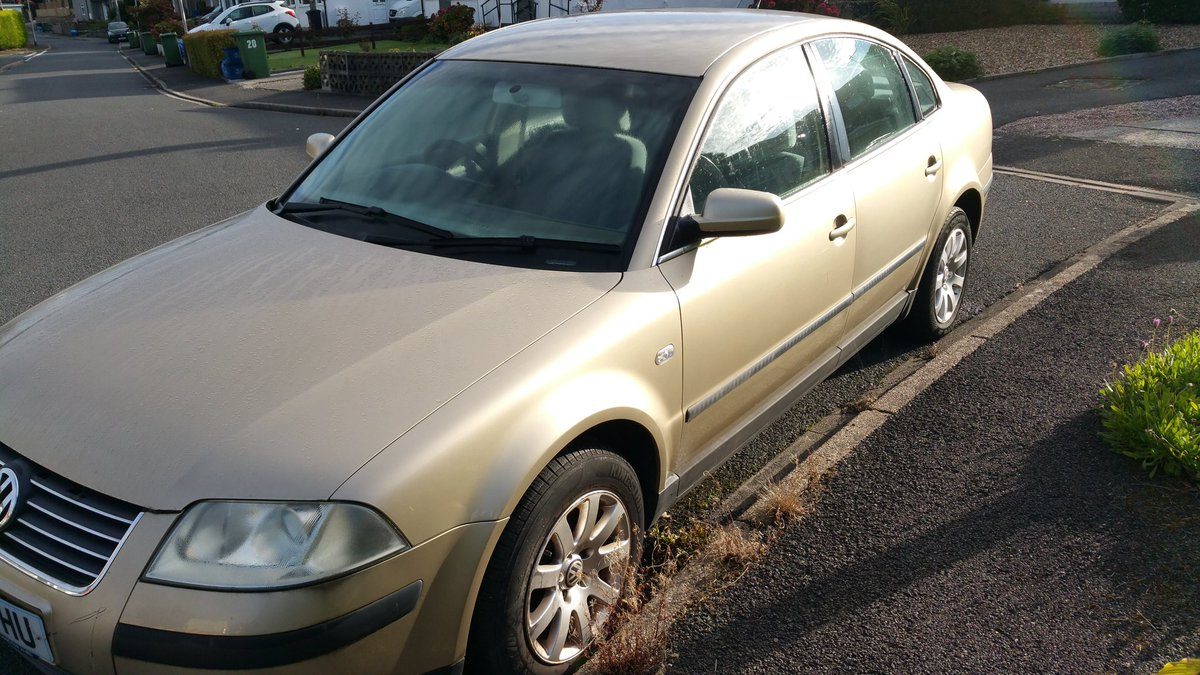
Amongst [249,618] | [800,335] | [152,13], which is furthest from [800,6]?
[152,13]

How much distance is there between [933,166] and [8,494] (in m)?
4.09

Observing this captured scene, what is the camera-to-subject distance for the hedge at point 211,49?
26.5m

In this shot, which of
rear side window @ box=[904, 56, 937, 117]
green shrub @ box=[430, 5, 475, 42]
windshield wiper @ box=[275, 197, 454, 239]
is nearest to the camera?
windshield wiper @ box=[275, 197, 454, 239]

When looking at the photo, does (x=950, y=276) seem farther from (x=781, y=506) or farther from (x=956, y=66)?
(x=956, y=66)

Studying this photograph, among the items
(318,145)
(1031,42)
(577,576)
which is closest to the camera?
(577,576)

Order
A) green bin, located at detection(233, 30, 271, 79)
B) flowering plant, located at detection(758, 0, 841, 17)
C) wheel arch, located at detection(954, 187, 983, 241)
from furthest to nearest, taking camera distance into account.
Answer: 1. green bin, located at detection(233, 30, 271, 79)
2. flowering plant, located at detection(758, 0, 841, 17)
3. wheel arch, located at detection(954, 187, 983, 241)

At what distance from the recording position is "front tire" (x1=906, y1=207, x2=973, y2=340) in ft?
16.5

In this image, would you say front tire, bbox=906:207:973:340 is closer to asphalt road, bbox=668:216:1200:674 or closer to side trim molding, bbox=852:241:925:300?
side trim molding, bbox=852:241:925:300

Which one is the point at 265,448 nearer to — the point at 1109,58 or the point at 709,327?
the point at 709,327

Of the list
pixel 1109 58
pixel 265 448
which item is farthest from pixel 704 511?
pixel 1109 58

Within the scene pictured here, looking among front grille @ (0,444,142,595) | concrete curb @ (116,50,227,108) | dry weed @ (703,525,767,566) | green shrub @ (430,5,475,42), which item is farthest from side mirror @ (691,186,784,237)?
green shrub @ (430,5,475,42)

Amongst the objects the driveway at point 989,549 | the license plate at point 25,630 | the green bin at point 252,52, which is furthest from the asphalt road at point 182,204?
the green bin at point 252,52

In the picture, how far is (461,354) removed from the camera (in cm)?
262

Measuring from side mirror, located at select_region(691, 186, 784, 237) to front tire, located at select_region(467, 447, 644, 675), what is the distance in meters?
0.82
